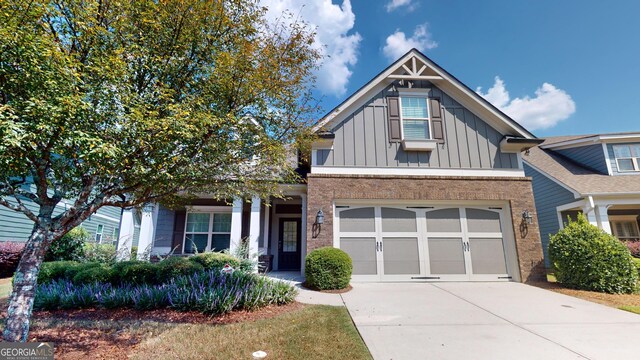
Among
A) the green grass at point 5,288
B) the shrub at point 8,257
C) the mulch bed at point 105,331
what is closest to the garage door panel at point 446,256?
the mulch bed at point 105,331

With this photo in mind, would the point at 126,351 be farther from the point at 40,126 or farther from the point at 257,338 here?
the point at 40,126

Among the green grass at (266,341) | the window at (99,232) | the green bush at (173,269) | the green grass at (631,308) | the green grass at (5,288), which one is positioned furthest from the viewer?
the window at (99,232)

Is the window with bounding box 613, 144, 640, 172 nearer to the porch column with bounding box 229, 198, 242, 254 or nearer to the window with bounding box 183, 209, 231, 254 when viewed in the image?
the porch column with bounding box 229, 198, 242, 254

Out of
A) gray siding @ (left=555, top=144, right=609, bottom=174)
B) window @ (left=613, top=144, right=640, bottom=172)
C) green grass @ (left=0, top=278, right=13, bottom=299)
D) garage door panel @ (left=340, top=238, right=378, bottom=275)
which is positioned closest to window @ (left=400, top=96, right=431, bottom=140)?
garage door panel @ (left=340, top=238, right=378, bottom=275)

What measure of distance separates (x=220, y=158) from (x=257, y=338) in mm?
2766

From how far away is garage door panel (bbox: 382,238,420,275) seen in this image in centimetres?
892

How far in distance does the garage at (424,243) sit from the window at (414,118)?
2.48 metres

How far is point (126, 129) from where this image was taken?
329cm

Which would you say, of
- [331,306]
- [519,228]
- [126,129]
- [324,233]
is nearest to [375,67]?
[324,233]

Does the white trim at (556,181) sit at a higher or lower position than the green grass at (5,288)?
higher

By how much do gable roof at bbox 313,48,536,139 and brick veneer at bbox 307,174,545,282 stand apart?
2026 millimetres

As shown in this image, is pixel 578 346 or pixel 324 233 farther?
pixel 324 233

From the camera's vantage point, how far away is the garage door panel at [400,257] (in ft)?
29.3

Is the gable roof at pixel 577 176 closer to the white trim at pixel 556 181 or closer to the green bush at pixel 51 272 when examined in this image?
the white trim at pixel 556 181
